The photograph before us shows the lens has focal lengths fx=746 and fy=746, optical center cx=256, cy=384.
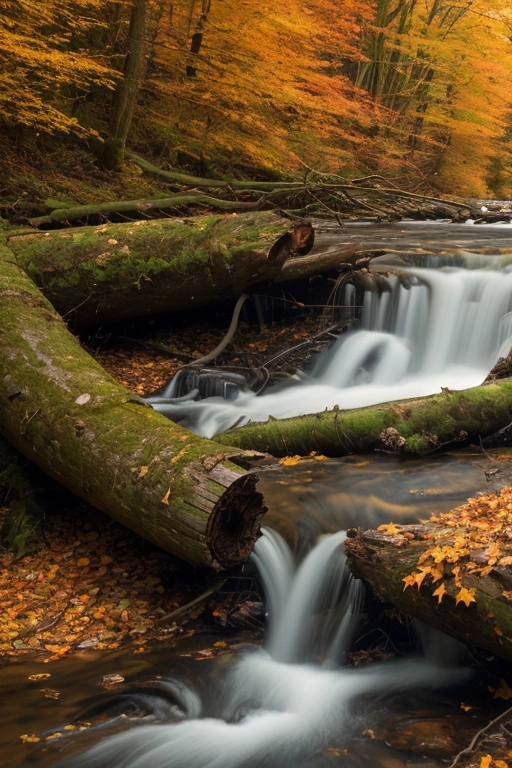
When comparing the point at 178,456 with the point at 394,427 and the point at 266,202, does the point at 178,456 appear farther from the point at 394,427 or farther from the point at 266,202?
the point at 266,202

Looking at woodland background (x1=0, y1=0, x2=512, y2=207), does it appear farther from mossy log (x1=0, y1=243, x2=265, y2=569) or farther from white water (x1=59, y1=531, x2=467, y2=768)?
white water (x1=59, y1=531, x2=467, y2=768)

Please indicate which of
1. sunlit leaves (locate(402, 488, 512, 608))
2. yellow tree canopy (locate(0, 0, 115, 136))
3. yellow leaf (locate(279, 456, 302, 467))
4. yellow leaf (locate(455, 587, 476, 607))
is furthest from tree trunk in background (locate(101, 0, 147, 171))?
yellow leaf (locate(455, 587, 476, 607))

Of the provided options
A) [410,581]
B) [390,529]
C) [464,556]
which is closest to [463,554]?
[464,556]

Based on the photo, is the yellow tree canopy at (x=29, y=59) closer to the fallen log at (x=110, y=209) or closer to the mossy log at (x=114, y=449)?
the fallen log at (x=110, y=209)

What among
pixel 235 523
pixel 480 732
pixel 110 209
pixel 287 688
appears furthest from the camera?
pixel 110 209

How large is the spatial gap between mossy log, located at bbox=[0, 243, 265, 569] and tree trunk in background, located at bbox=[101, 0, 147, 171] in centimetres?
845

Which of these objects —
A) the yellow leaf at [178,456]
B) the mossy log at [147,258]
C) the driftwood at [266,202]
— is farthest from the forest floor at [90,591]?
the driftwood at [266,202]

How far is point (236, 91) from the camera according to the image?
51.8 feet

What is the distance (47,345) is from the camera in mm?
6402

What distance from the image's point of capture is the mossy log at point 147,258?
8.37m

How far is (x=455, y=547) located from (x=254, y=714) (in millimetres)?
1609

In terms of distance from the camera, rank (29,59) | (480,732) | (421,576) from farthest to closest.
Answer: (29,59)
(421,576)
(480,732)

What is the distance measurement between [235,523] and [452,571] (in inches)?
60.6

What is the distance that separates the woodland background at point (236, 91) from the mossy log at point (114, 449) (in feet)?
15.0
